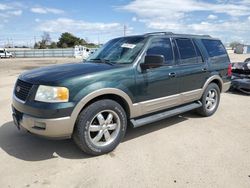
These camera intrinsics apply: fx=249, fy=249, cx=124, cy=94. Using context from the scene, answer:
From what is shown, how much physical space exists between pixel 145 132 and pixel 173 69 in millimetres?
1318

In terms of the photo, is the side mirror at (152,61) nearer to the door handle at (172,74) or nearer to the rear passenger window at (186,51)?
the door handle at (172,74)

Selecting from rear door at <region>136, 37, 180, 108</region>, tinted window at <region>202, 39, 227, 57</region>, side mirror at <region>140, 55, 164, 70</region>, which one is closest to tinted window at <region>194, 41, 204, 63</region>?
tinted window at <region>202, 39, 227, 57</region>

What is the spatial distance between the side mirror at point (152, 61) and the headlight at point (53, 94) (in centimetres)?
141

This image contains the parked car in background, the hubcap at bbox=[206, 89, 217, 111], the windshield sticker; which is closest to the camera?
the windshield sticker

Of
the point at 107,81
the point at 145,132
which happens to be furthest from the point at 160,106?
the point at 107,81

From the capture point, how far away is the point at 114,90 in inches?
149

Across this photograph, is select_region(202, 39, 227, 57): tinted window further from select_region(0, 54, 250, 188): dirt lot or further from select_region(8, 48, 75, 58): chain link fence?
select_region(8, 48, 75, 58): chain link fence

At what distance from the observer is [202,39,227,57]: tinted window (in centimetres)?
569

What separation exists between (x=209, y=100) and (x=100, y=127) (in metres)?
3.16

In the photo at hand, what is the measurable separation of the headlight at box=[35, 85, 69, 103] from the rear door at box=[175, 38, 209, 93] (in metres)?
2.40

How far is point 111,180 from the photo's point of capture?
3152mm

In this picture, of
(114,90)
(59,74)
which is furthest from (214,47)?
(59,74)

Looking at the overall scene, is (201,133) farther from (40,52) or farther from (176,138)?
(40,52)

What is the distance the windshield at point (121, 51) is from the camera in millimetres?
4289
